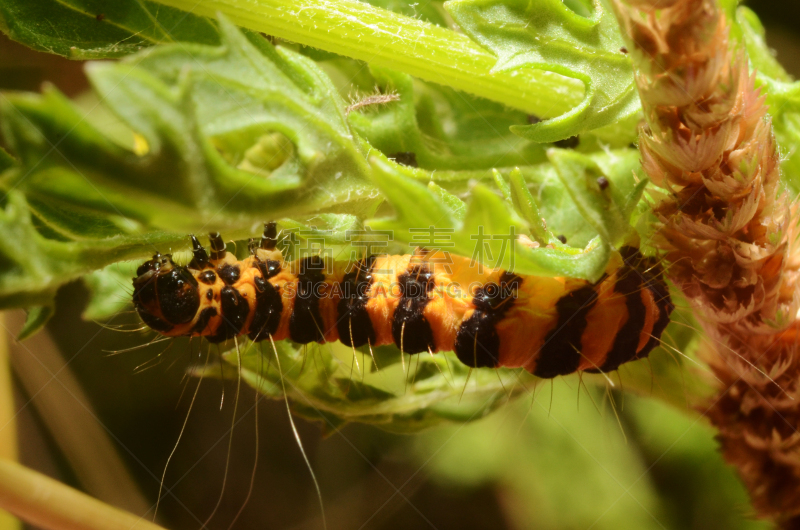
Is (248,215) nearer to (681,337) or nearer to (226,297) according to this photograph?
(226,297)

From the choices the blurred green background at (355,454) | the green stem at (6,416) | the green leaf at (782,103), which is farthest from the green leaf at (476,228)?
the green stem at (6,416)

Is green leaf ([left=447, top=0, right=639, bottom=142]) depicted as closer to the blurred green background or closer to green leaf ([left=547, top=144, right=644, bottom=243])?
green leaf ([left=547, top=144, right=644, bottom=243])

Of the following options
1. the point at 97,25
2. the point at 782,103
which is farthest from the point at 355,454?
the point at 782,103

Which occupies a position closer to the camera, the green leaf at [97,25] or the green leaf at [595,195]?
the green leaf at [595,195]

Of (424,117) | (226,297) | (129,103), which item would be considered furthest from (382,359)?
(129,103)

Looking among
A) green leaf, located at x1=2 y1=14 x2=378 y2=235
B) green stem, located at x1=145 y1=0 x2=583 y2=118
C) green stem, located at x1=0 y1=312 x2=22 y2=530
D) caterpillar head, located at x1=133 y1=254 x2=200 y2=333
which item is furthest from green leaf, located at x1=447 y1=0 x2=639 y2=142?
green stem, located at x1=0 y1=312 x2=22 y2=530

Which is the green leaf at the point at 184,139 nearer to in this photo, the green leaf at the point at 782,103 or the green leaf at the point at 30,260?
the green leaf at the point at 30,260
